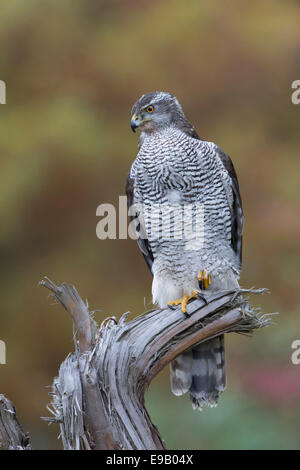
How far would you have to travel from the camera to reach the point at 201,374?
3.24m

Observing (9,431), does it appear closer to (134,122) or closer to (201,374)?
(201,374)

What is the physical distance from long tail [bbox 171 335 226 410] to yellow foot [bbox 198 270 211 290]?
29 centimetres

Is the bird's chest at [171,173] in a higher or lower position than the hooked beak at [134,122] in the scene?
lower

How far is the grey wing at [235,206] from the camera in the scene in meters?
3.32

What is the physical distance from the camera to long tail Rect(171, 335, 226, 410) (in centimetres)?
322

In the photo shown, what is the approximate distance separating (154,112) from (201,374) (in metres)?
1.38

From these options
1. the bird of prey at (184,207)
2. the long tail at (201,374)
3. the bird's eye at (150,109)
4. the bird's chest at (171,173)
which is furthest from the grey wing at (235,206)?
the long tail at (201,374)

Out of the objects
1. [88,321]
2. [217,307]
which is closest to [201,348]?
[217,307]

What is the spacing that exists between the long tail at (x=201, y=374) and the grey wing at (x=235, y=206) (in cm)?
54

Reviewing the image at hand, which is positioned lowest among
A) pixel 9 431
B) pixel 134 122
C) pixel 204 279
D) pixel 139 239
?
pixel 9 431

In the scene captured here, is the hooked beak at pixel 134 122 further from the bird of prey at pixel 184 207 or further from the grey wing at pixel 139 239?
the grey wing at pixel 139 239

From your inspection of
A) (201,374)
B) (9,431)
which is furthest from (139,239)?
(9,431)

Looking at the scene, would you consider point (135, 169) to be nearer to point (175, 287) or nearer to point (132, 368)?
point (175, 287)

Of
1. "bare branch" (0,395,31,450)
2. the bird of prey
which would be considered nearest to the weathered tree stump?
"bare branch" (0,395,31,450)
